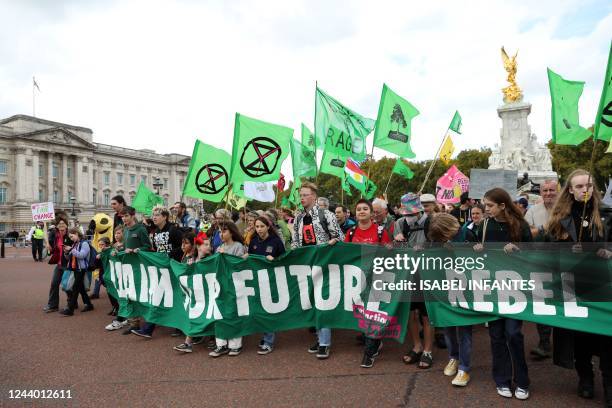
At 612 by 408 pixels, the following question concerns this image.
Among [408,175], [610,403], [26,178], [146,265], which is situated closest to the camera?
[610,403]

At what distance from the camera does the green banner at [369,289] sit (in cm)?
436

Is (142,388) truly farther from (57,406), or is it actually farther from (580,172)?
(580,172)

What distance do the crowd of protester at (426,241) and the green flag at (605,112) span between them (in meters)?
0.64

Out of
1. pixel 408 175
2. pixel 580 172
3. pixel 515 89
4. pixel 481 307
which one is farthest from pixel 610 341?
pixel 515 89

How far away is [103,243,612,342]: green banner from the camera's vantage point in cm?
436

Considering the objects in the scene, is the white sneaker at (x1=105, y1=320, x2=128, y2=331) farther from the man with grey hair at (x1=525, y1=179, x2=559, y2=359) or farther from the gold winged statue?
the gold winged statue

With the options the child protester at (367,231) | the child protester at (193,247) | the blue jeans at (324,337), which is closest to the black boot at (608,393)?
the child protester at (367,231)

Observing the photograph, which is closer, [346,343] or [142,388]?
[142,388]

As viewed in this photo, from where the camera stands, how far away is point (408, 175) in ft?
43.0

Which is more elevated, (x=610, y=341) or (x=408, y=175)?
(x=408, y=175)

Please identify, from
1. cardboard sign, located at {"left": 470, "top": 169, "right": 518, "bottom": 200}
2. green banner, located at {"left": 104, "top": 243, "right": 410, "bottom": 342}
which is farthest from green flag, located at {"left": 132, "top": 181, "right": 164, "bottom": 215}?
cardboard sign, located at {"left": 470, "top": 169, "right": 518, "bottom": 200}

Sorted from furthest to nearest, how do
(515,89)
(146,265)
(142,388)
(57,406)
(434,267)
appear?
1. (515,89)
2. (146,265)
3. (434,267)
4. (142,388)
5. (57,406)

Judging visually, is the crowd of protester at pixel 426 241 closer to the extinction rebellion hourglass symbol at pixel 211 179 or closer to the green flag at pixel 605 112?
the green flag at pixel 605 112

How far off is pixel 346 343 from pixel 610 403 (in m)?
3.11
